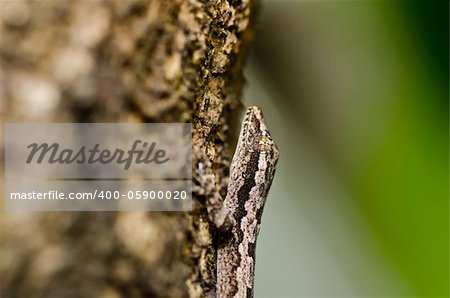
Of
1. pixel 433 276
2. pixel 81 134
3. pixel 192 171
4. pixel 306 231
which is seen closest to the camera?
pixel 81 134

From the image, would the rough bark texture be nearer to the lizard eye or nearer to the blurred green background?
the lizard eye

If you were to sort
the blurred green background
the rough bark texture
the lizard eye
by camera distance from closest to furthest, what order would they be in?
1. the rough bark texture
2. the lizard eye
3. the blurred green background

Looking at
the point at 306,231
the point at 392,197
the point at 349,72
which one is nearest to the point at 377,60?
the point at 349,72

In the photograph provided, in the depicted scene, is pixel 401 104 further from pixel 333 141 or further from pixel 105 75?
pixel 105 75

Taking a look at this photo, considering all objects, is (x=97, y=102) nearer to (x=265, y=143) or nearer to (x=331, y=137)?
(x=265, y=143)

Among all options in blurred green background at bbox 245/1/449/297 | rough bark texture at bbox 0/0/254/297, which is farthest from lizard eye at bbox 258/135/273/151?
→ blurred green background at bbox 245/1/449/297

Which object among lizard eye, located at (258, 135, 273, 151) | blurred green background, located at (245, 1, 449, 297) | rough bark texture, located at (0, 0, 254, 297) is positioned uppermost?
blurred green background, located at (245, 1, 449, 297)

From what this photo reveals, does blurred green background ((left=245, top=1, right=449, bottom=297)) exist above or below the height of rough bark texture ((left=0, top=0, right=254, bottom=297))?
above

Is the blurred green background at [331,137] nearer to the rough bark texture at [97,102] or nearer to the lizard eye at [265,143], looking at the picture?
the lizard eye at [265,143]
